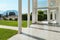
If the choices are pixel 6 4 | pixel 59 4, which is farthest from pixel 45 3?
pixel 6 4

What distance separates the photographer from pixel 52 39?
7398 millimetres

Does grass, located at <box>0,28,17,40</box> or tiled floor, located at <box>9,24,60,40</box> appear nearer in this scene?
tiled floor, located at <box>9,24,60,40</box>

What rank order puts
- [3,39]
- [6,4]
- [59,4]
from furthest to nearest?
[6,4] → [59,4] → [3,39]

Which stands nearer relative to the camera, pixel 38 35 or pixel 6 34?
pixel 38 35

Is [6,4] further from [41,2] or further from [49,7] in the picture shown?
[49,7]

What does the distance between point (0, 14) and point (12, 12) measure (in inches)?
115

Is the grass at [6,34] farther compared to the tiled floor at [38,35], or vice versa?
the grass at [6,34]

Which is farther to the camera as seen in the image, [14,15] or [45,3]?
[14,15]

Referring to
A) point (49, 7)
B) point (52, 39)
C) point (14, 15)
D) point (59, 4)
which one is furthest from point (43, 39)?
point (14, 15)

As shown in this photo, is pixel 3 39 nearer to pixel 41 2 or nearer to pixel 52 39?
pixel 52 39

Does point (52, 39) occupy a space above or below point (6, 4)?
below

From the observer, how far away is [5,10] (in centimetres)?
3350

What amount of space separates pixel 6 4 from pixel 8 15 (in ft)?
14.9

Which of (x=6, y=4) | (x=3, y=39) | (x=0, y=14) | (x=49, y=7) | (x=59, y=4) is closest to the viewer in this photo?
(x=3, y=39)
